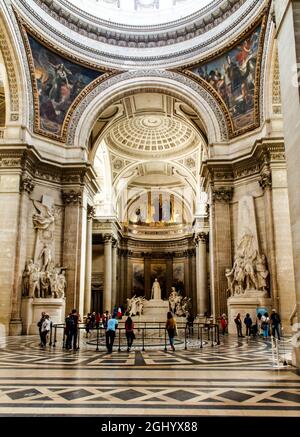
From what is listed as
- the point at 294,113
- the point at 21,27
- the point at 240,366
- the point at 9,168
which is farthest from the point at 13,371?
the point at 21,27

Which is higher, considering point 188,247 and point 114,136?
point 114,136

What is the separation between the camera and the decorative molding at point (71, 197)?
64.8 ft

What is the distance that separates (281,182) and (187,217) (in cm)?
2182

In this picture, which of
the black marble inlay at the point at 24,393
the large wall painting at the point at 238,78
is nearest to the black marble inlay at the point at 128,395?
the black marble inlay at the point at 24,393

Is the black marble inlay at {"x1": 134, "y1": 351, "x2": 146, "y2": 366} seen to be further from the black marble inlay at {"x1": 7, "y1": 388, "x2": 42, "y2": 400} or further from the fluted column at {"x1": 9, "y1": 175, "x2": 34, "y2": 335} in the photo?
the fluted column at {"x1": 9, "y1": 175, "x2": 34, "y2": 335}

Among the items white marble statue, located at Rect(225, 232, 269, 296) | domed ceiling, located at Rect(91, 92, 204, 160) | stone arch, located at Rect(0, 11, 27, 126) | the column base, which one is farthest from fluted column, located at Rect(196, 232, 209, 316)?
stone arch, located at Rect(0, 11, 27, 126)

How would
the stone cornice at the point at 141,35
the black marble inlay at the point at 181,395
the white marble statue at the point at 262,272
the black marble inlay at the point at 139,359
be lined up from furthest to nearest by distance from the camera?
the stone cornice at the point at 141,35 → the white marble statue at the point at 262,272 → the black marble inlay at the point at 139,359 → the black marble inlay at the point at 181,395

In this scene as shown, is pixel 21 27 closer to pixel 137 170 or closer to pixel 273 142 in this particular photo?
pixel 273 142

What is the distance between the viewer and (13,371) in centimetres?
689

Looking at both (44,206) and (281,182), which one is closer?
(281,182)

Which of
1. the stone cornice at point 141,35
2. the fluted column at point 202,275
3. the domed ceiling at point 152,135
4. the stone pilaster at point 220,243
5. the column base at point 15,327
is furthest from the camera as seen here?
the domed ceiling at point 152,135

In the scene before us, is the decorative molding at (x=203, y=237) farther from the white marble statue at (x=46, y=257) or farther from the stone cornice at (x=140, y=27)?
the white marble statue at (x=46, y=257)

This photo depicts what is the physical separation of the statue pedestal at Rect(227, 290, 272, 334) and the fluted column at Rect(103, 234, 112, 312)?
14036mm

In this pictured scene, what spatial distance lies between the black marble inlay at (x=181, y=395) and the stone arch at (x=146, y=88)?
55.2ft
